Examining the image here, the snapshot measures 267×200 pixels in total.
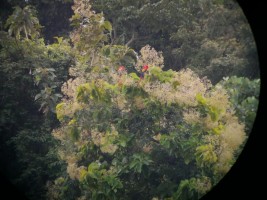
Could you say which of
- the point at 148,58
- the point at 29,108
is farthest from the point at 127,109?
the point at 29,108

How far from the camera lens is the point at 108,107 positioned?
10.1 feet

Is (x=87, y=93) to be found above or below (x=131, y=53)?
below

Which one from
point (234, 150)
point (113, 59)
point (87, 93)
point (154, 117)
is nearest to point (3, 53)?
point (113, 59)

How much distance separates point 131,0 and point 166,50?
3.16 feet

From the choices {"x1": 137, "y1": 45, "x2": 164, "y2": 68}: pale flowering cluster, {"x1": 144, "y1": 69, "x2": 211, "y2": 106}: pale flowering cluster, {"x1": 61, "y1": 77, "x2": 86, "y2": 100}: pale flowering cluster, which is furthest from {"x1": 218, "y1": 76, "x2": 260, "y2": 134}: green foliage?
{"x1": 61, "y1": 77, "x2": 86, "y2": 100}: pale flowering cluster

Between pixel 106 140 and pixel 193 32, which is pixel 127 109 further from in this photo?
pixel 193 32

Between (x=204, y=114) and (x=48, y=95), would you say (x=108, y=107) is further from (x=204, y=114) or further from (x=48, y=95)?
(x=48, y=95)

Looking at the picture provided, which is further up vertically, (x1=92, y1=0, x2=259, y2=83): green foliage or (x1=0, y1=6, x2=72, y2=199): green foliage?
(x1=92, y1=0, x2=259, y2=83): green foliage

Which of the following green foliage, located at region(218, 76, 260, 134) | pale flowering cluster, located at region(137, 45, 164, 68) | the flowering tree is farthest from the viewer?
pale flowering cluster, located at region(137, 45, 164, 68)

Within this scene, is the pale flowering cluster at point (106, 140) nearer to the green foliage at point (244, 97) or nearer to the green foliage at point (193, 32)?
the green foliage at point (244, 97)

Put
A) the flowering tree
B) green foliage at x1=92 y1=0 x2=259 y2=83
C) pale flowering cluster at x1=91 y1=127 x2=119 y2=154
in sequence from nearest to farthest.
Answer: the flowering tree < pale flowering cluster at x1=91 y1=127 x2=119 y2=154 < green foliage at x1=92 y1=0 x2=259 y2=83

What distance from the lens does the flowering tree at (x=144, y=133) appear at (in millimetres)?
2736

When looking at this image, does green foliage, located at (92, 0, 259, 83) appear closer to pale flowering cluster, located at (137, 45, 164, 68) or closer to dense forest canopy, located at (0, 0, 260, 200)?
dense forest canopy, located at (0, 0, 260, 200)

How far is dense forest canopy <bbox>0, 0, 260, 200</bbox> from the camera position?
2.78 metres
